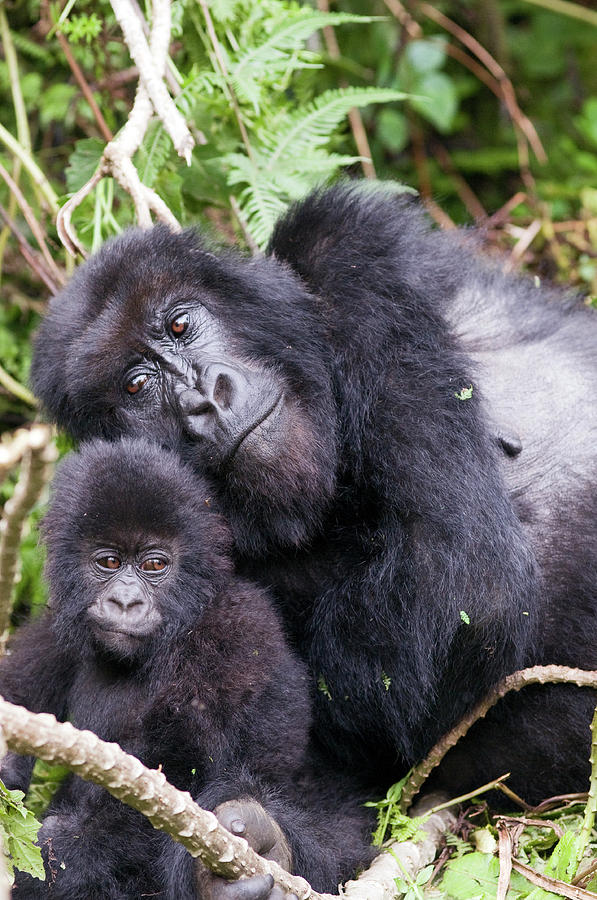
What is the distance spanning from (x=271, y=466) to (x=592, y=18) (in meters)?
4.26

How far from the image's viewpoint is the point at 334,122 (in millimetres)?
3740

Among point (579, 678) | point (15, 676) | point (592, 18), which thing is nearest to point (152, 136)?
point (15, 676)

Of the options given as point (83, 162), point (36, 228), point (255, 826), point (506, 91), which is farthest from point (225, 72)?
point (255, 826)

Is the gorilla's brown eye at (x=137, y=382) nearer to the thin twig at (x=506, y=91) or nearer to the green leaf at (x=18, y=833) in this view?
the green leaf at (x=18, y=833)

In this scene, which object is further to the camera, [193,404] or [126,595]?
[193,404]

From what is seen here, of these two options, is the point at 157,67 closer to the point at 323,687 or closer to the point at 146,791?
the point at 323,687

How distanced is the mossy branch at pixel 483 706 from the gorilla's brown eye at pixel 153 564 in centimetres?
87

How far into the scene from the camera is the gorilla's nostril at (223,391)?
257 centimetres

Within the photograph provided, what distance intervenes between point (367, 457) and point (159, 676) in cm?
75

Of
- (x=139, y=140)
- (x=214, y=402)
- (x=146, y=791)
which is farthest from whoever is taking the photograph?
(x=139, y=140)

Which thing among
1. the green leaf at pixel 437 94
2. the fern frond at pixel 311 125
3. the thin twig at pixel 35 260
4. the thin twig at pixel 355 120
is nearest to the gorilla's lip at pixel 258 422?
the thin twig at pixel 35 260

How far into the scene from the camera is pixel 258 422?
257 centimetres

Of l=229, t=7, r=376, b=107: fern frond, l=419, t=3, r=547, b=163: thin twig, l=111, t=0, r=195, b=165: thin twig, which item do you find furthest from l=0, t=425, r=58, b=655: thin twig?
l=419, t=3, r=547, b=163: thin twig

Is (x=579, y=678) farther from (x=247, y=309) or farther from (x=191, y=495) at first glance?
(x=247, y=309)
